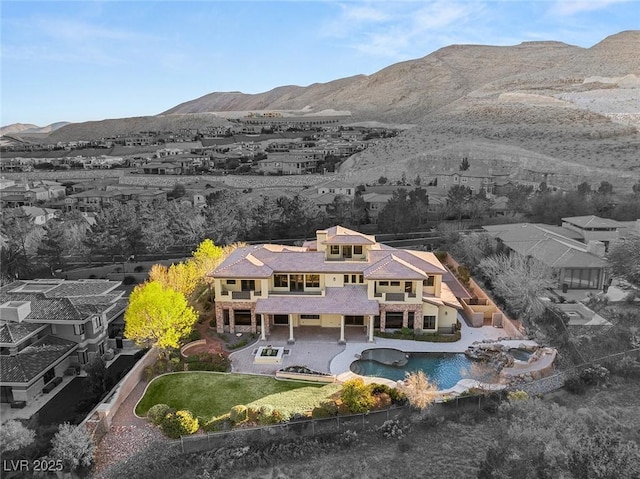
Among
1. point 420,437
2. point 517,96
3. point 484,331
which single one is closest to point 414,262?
point 484,331

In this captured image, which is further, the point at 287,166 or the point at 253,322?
the point at 287,166

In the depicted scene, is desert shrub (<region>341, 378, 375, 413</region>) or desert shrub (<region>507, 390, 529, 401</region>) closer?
desert shrub (<region>341, 378, 375, 413</region>)

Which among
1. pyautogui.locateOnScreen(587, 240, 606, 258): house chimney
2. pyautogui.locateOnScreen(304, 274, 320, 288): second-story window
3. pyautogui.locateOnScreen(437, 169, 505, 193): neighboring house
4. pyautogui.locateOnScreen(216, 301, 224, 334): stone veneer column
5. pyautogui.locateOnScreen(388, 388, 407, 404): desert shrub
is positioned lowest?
pyautogui.locateOnScreen(388, 388, 407, 404): desert shrub

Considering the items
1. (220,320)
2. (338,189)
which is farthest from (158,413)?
(338,189)

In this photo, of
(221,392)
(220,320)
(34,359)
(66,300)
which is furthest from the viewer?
(220,320)

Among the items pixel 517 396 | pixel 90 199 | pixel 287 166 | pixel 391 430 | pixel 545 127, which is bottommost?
pixel 391 430

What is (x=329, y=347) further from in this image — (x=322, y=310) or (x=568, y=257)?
(x=568, y=257)

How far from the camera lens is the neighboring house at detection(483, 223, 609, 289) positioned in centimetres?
3125

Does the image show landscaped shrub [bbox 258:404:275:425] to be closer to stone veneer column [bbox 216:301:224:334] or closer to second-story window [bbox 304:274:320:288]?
stone veneer column [bbox 216:301:224:334]

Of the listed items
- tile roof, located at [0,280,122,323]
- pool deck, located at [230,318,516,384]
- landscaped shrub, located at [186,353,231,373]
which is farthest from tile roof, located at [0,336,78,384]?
pool deck, located at [230,318,516,384]

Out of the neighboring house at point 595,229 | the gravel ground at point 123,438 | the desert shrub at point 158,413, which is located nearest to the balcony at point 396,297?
the desert shrub at point 158,413

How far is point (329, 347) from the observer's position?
2573 cm

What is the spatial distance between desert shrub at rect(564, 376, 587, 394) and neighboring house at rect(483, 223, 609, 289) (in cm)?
1012

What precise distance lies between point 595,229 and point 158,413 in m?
37.2
